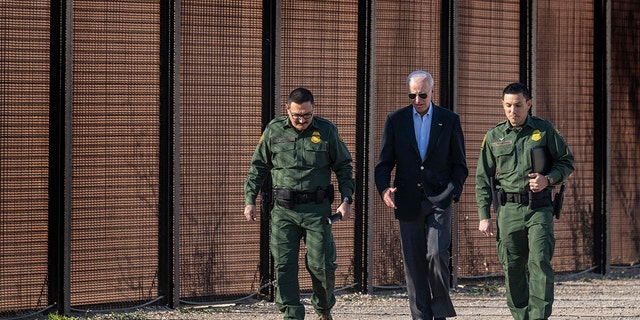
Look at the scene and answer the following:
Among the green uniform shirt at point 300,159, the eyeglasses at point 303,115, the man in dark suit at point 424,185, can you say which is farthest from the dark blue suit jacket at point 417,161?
the eyeglasses at point 303,115

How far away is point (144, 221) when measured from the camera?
32.6 ft

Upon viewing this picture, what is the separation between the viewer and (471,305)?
10.6 meters

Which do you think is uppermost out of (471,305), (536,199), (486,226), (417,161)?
(417,161)

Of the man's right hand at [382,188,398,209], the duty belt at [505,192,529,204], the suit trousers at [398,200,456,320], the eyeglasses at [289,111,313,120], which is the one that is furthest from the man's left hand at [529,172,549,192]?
the eyeglasses at [289,111,313,120]

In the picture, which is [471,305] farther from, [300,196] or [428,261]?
[300,196]

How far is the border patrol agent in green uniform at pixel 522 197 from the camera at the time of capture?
8.42m

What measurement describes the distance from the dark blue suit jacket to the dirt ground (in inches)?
63.1

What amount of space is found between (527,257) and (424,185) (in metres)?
0.92

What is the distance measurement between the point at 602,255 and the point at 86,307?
5.78 meters

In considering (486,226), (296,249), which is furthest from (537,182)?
(296,249)

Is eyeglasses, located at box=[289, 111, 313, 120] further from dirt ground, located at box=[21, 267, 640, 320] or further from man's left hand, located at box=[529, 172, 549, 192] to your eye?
dirt ground, located at box=[21, 267, 640, 320]

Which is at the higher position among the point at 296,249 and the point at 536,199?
the point at 536,199

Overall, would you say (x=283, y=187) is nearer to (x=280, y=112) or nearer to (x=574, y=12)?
(x=280, y=112)

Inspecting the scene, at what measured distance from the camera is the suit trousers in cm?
855
